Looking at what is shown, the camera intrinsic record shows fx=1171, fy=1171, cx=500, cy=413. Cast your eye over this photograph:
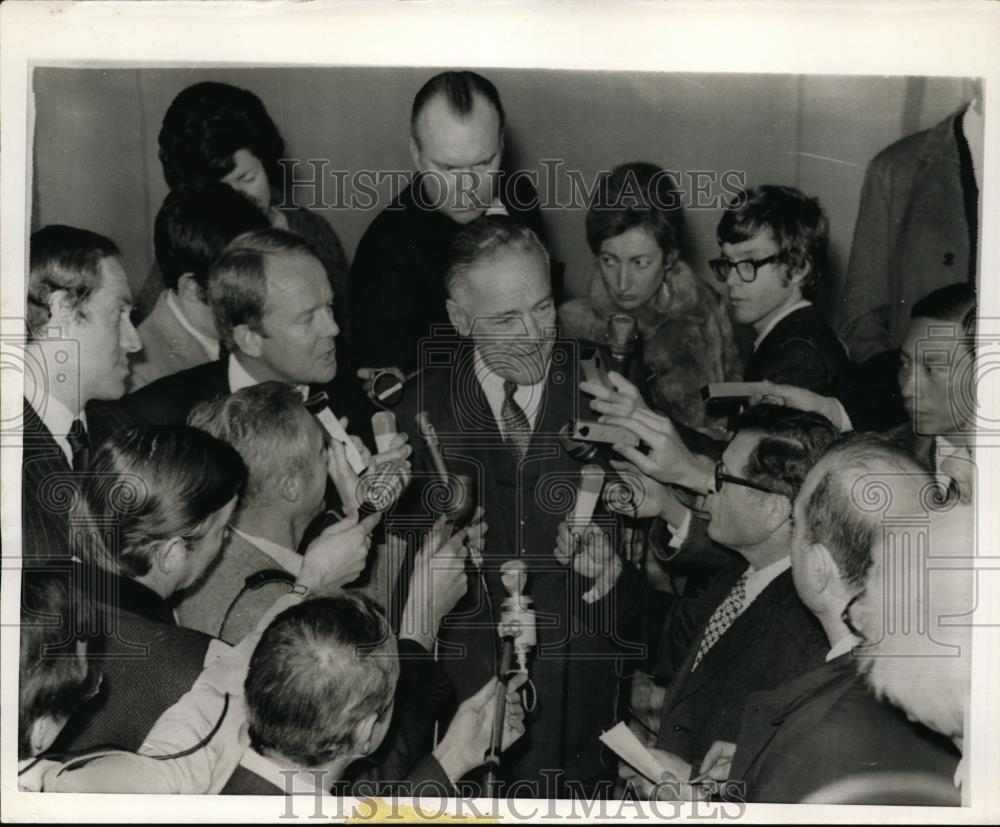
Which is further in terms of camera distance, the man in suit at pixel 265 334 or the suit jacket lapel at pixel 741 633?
the man in suit at pixel 265 334

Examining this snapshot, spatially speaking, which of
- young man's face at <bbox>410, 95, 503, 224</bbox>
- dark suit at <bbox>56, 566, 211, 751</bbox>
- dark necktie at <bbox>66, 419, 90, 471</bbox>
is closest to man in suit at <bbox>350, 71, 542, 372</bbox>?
young man's face at <bbox>410, 95, 503, 224</bbox>

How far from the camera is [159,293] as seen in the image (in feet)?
11.3

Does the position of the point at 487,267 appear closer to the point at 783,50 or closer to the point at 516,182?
the point at 516,182

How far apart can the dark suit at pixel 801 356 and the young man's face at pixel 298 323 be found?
123 centimetres

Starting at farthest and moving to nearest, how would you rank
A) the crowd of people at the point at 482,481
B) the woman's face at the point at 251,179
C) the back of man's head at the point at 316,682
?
the woman's face at the point at 251,179 → the crowd of people at the point at 482,481 → the back of man's head at the point at 316,682

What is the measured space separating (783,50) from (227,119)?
1.64 metres

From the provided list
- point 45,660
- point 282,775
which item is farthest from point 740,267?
point 45,660

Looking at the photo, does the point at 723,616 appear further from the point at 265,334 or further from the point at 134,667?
the point at 134,667

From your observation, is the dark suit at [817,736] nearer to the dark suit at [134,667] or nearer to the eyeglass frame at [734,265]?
the eyeglass frame at [734,265]

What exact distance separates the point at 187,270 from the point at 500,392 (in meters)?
0.98

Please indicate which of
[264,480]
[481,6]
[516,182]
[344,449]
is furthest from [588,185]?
[264,480]

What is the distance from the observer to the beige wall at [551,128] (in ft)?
11.2

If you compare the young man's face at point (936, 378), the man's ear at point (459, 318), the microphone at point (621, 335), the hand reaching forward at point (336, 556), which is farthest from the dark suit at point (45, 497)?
the young man's face at point (936, 378)

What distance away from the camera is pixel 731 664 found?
3.30 meters
